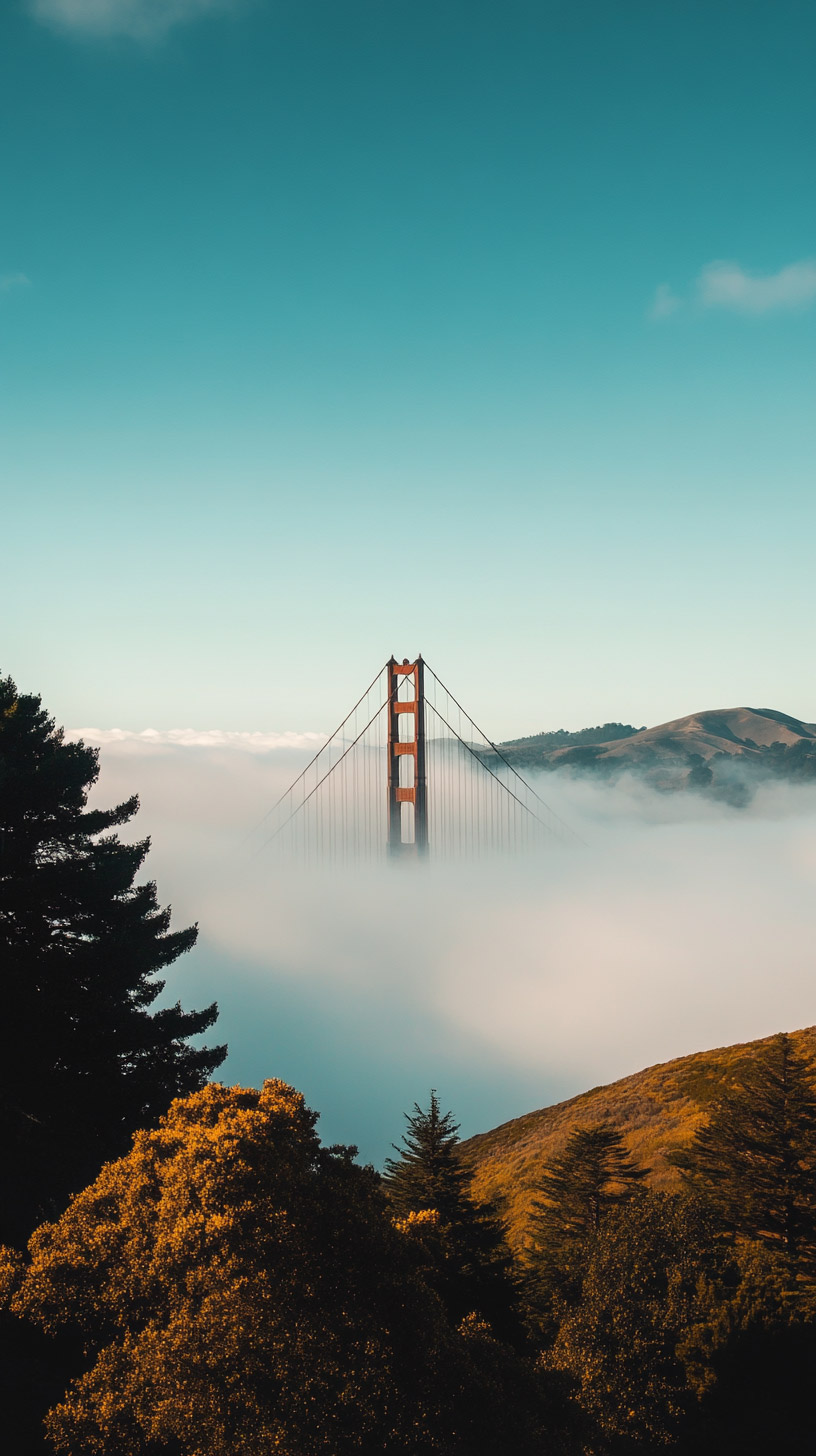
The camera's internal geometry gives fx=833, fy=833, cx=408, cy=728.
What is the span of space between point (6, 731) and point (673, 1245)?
78.0ft

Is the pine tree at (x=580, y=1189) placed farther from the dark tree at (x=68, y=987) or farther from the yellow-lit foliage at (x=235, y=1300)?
the yellow-lit foliage at (x=235, y=1300)

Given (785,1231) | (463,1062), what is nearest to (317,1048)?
(463,1062)

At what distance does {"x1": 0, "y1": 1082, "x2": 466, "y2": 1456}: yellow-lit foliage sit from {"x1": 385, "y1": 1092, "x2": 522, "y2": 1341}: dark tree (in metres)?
5.83

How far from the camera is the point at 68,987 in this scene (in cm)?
2317

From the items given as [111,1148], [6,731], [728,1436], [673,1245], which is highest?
[6,731]

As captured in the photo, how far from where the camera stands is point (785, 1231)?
25.8m

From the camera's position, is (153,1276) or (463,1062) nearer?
(153,1276)

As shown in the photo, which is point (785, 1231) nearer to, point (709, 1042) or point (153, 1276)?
point (153, 1276)

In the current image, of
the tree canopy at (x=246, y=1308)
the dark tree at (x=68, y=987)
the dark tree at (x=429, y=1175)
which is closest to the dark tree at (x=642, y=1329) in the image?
the dark tree at (x=429, y=1175)

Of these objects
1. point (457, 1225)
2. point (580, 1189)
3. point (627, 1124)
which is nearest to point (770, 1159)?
point (580, 1189)

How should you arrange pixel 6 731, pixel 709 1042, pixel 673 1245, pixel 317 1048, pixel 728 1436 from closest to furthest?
1. pixel 728 1436
2. pixel 673 1245
3. pixel 6 731
4. pixel 709 1042
5. pixel 317 1048

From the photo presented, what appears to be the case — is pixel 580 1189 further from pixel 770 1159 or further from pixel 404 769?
pixel 404 769

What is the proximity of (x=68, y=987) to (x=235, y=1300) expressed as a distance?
14.6 meters

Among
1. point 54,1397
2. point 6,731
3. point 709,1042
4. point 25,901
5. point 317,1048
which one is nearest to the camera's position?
point 54,1397
